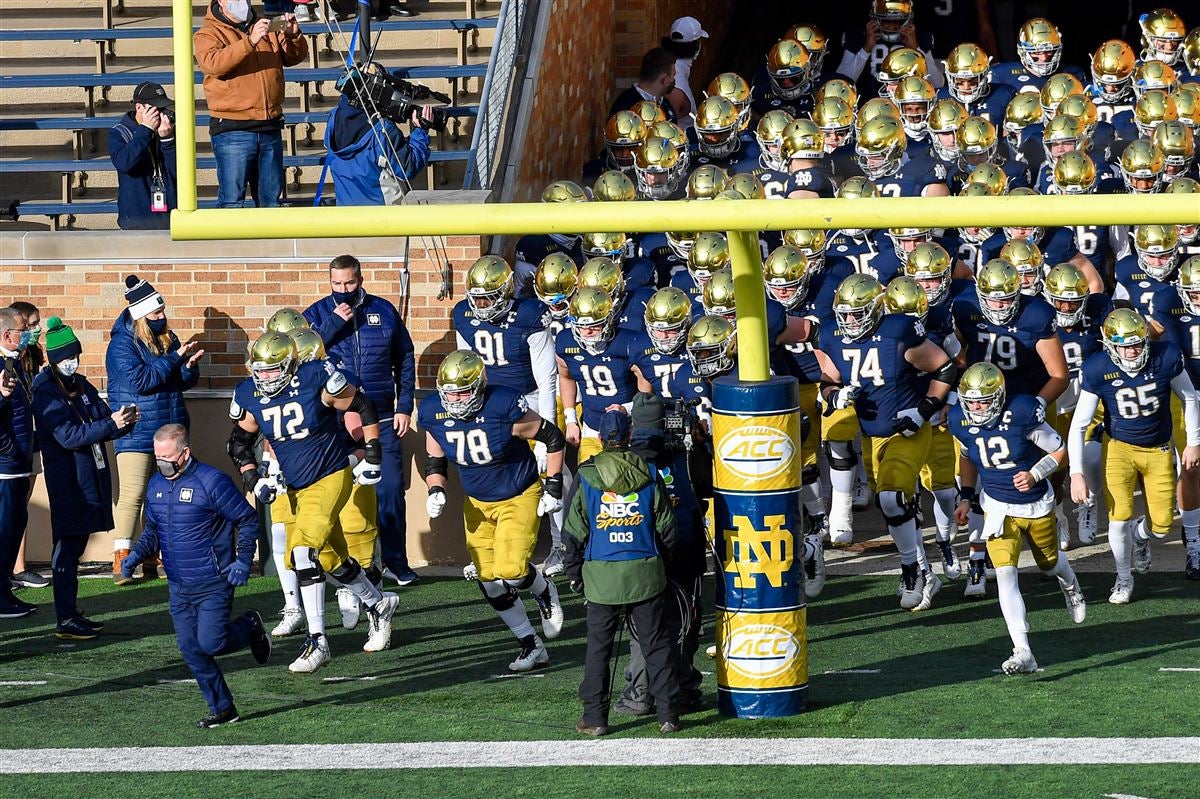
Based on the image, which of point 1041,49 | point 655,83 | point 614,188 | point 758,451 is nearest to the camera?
point 758,451

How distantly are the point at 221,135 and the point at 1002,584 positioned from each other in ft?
19.9

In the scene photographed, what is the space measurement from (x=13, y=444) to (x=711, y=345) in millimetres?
3868

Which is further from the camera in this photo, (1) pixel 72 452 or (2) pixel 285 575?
(1) pixel 72 452

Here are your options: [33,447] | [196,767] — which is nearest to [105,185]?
[33,447]

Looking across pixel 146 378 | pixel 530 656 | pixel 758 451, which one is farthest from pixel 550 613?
pixel 146 378

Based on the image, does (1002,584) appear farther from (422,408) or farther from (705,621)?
(422,408)

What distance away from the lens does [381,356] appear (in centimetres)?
1130

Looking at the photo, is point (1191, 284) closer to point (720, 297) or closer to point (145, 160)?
point (720, 297)

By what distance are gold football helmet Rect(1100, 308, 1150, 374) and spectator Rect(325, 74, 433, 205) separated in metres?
4.46

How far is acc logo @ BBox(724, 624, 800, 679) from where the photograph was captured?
830 cm

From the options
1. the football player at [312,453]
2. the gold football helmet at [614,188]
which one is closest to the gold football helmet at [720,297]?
the gold football helmet at [614,188]

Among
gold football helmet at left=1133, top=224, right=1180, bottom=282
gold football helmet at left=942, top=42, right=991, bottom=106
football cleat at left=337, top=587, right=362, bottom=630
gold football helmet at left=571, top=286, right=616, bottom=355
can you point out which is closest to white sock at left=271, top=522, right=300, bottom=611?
football cleat at left=337, top=587, right=362, bottom=630

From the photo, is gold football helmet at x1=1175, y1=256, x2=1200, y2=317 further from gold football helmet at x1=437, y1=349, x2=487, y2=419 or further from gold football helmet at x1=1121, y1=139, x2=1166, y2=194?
gold football helmet at x1=437, y1=349, x2=487, y2=419

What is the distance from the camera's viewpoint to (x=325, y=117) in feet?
46.9
